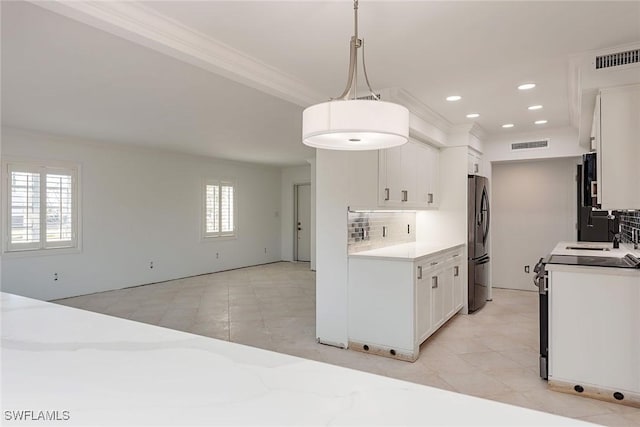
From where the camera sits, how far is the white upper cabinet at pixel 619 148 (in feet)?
9.21

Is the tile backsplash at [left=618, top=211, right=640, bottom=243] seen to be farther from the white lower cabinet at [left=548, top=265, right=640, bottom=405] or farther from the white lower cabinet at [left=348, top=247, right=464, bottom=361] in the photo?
the white lower cabinet at [left=348, top=247, right=464, bottom=361]

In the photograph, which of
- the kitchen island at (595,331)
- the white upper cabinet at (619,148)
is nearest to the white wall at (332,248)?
the kitchen island at (595,331)

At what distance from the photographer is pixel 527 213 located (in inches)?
257

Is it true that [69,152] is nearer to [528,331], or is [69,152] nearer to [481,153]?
[481,153]

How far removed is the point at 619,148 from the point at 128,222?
6775 mm

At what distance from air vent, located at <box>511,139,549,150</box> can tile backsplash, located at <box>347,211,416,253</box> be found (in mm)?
1917

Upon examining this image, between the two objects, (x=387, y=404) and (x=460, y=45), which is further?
(x=460, y=45)

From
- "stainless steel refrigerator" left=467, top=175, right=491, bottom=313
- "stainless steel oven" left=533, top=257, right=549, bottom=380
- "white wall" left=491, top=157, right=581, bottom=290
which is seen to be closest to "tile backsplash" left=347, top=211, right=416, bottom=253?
"stainless steel refrigerator" left=467, top=175, right=491, bottom=313

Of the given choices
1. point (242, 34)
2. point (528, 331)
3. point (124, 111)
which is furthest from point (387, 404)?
point (124, 111)

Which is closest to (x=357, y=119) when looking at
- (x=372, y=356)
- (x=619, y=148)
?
(x=619, y=148)

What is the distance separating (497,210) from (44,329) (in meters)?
6.66

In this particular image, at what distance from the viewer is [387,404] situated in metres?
0.86

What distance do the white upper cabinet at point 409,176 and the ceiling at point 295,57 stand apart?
0.54 meters

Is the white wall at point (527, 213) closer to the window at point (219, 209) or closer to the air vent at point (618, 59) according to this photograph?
the air vent at point (618, 59)
